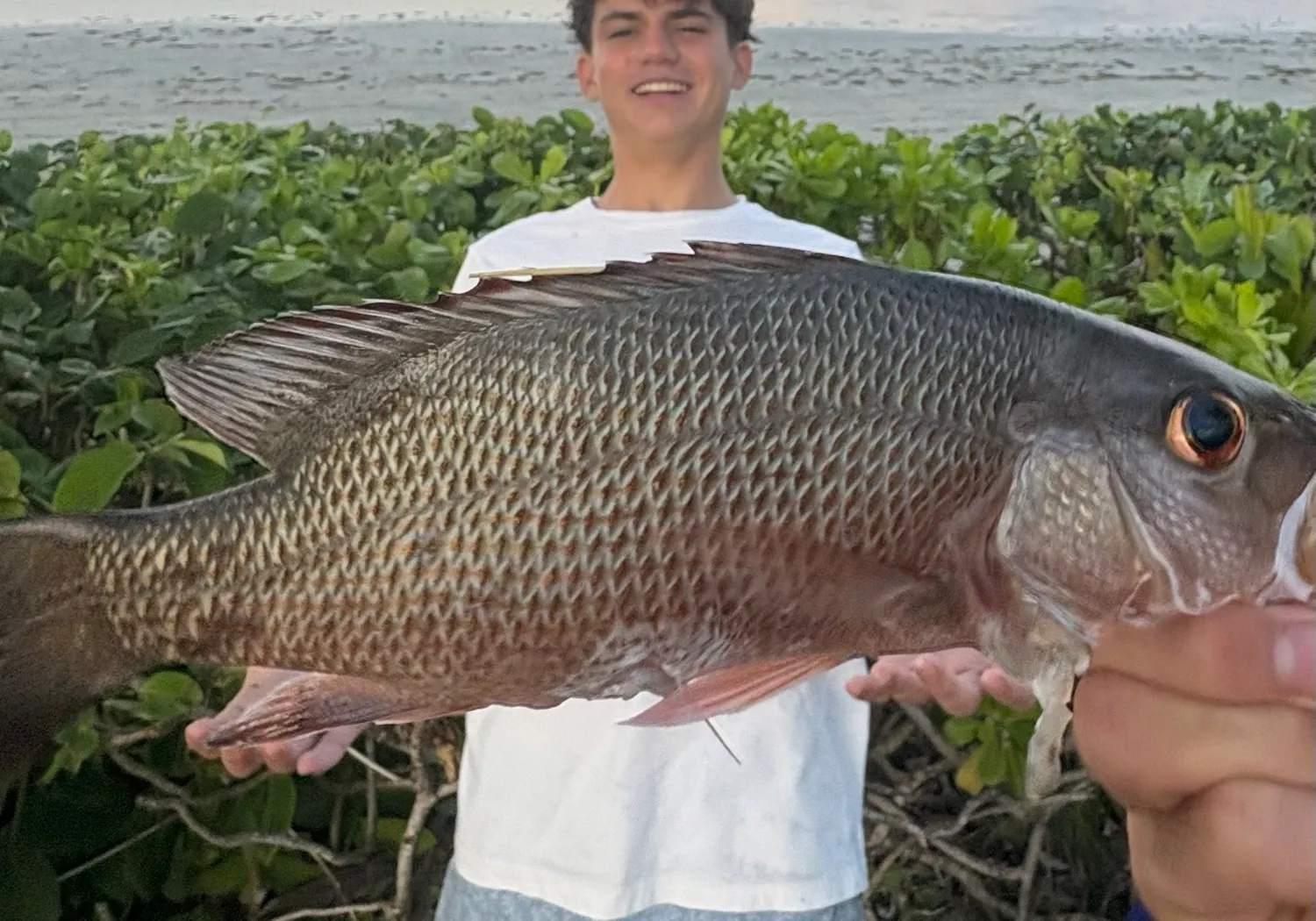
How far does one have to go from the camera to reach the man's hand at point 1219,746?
0.44 meters

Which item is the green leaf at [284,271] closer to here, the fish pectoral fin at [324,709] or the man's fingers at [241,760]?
the man's fingers at [241,760]

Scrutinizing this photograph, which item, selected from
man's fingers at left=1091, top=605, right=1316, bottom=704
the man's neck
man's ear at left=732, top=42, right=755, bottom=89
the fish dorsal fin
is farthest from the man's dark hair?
man's fingers at left=1091, top=605, right=1316, bottom=704

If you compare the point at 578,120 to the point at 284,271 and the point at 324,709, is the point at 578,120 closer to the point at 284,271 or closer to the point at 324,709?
the point at 284,271

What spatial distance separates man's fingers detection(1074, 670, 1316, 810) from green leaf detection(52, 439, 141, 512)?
2.79 ft

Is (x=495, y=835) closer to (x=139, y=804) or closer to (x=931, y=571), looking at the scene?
(x=139, y=804)

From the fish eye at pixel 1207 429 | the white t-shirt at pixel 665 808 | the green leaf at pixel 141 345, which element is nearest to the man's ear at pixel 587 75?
the white t-shirt at pixel 665 808

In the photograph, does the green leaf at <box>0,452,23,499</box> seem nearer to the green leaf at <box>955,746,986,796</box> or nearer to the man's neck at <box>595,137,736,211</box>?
the man's neck at <box>595,137,736,211</box>

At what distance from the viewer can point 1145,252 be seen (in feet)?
4.73

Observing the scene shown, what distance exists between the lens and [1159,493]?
20.8 inches

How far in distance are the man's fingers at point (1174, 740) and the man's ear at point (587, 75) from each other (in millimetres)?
972

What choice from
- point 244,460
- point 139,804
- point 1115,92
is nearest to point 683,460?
point 244,460

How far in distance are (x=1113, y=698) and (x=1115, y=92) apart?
3.56 feet

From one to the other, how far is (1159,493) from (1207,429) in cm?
4

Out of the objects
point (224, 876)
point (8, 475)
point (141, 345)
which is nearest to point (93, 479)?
point (8, 475)
